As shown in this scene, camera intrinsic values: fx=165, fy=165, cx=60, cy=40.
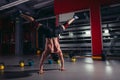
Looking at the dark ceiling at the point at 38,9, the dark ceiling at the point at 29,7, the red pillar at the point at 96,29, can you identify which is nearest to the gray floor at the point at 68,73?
the red pillar at the point at 96,29

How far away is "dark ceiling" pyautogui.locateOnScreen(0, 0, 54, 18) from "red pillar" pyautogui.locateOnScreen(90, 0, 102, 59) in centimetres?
322

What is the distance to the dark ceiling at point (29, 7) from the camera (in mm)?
8688

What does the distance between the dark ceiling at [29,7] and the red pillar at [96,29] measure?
3220mm

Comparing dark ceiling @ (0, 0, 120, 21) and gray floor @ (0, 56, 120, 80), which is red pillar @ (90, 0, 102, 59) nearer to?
dark ceiling @ (0, 0, 120, 21)

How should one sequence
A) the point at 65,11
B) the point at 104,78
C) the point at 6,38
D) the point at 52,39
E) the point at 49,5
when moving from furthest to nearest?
the point at 6,38 → the point at 49,5 → the point at 65,11 → the point at 52,39 → the point at 104,78

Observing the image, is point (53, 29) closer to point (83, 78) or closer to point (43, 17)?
point (83, 78)

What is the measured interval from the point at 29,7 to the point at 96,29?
191 inches

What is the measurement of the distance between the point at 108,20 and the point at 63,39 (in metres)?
2.43

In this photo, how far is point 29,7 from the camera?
9.83 m

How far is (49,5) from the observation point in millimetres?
9609

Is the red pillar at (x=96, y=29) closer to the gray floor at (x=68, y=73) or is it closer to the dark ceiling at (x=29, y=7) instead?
the gray floor at (x=68, y=73)

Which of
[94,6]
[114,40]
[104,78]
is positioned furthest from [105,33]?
[104,78]

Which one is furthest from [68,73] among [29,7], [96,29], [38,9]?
[38,9]

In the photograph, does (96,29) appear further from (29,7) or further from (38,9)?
(38,9)
